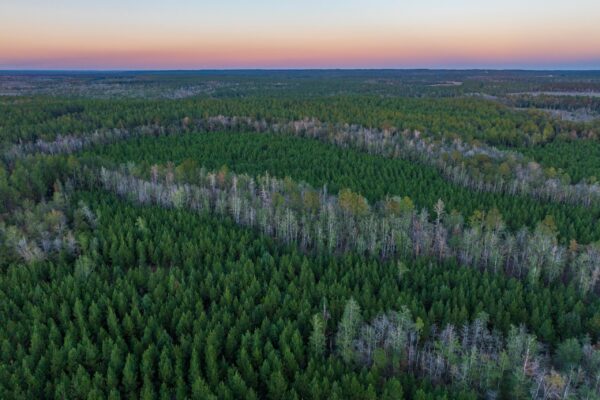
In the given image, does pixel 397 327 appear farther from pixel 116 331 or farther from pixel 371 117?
pixel 371 117

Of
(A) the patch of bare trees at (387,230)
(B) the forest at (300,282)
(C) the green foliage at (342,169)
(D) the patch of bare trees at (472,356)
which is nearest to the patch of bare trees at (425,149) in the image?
(B) the forest at (300,282)

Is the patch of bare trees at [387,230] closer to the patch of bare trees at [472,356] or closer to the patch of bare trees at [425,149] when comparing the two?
the patch of bare trees at [472,356]

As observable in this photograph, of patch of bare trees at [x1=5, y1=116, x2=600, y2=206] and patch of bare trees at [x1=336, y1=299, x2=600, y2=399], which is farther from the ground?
patch of bare trees at [x1=5, y1=116, x2=600, y2=206]

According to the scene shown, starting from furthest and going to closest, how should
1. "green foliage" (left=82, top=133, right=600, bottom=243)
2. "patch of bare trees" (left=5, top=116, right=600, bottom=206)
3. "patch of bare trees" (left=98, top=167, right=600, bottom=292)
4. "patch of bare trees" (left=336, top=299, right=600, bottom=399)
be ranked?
"patch of bare trees" (left=5, top=116, right=600, bottom=206) < "green foliage" (left=82, top=133, right=600, bottom=243) < "patch of bare trees" (left=98, top=167, right=600, bottom=292) < "patch of bare trees" (left=336, top=299, right=600, bottom=399)

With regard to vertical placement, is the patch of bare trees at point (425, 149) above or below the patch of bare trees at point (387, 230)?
above

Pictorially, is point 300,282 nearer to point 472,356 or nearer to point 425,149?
point 472,356

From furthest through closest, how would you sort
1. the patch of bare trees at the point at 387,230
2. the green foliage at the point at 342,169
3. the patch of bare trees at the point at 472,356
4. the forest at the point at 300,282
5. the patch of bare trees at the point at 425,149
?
the patch of bare trees at the point at 425,149
the green foliage at the point at 342,169
the patch of bare trees at the point at 387,230
the forest at the point at 300,282
the patch of bare trees at the point at 472,356

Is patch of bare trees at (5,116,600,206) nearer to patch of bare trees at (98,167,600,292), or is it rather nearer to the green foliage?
the green foliage

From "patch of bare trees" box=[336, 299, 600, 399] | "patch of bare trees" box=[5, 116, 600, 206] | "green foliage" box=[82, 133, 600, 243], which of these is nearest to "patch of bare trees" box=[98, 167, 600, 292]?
"green foliage" box=[82, 133, 600, 243]
